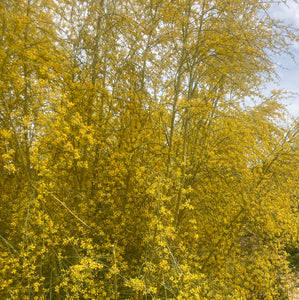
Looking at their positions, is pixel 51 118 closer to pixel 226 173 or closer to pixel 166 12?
pixel 166 12

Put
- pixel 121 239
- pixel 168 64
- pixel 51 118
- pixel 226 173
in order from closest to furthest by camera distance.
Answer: pixel 51 118 → pixel 168 64 → pixel 226 173 → pixel 121 239

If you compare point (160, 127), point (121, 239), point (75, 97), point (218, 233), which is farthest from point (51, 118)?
point (218, 233)

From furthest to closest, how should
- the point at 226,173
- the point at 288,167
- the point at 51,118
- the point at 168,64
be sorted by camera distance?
1. the point at 288,167
2. the point at 226,173
3. the point at 168,64
4. the point at 51,118

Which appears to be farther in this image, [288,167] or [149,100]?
[288,167]

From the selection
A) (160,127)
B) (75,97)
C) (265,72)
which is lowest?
(160,127)

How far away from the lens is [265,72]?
10.8 ft

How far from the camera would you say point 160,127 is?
3.30 meters

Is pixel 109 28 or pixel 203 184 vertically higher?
pixel 109 28

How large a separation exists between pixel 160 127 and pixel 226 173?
115 cm

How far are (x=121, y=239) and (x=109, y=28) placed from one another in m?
2.92

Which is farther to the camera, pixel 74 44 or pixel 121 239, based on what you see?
pixel 121 239

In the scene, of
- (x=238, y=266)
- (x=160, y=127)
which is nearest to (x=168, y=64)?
(x=160, y=127)

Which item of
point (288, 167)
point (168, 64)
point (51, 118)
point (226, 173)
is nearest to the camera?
point (51, 118)

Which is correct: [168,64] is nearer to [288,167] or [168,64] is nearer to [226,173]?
[226,173]
